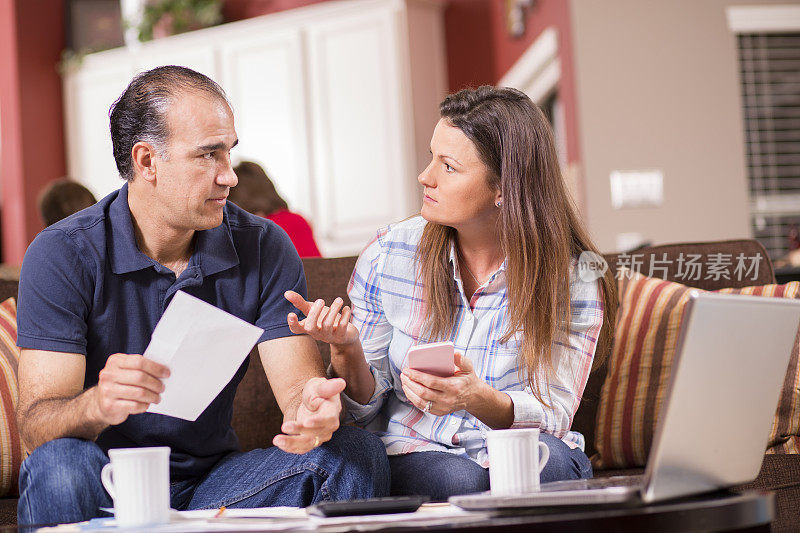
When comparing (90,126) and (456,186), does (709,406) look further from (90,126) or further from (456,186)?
(90,126)

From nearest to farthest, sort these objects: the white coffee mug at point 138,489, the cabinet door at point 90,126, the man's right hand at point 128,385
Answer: the white coffee mug at point 138,489 < the man's right hand at point 128,385 < the cabinet door at point 90,126

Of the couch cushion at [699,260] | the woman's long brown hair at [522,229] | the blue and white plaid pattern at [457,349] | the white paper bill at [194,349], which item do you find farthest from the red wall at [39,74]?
the white paper bill at [194,349]

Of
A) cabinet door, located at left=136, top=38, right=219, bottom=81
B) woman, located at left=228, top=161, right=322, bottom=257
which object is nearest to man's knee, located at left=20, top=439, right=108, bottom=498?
woman, located at left=228, top=161, right=322, bottom=257

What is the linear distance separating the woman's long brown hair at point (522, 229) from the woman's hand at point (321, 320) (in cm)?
29

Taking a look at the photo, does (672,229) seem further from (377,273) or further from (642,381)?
(377,273)

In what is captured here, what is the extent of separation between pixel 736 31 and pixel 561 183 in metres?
2.55

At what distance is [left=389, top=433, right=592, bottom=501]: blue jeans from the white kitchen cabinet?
131 inches

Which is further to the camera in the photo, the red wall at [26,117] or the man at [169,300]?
the red wall at [26,117]

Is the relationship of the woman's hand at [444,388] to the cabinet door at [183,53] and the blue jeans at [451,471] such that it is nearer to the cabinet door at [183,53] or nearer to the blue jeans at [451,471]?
the blue jeans at [451,471]

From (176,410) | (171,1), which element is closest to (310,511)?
(176,410)

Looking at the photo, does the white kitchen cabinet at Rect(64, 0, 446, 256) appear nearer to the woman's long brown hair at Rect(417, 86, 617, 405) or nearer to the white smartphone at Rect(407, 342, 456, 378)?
the woman's long brown hair at Rect(417, 86, 617, 405)

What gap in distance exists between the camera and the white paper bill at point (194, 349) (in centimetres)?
118

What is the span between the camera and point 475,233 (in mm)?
1865

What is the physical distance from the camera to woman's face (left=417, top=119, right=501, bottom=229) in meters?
1.79
